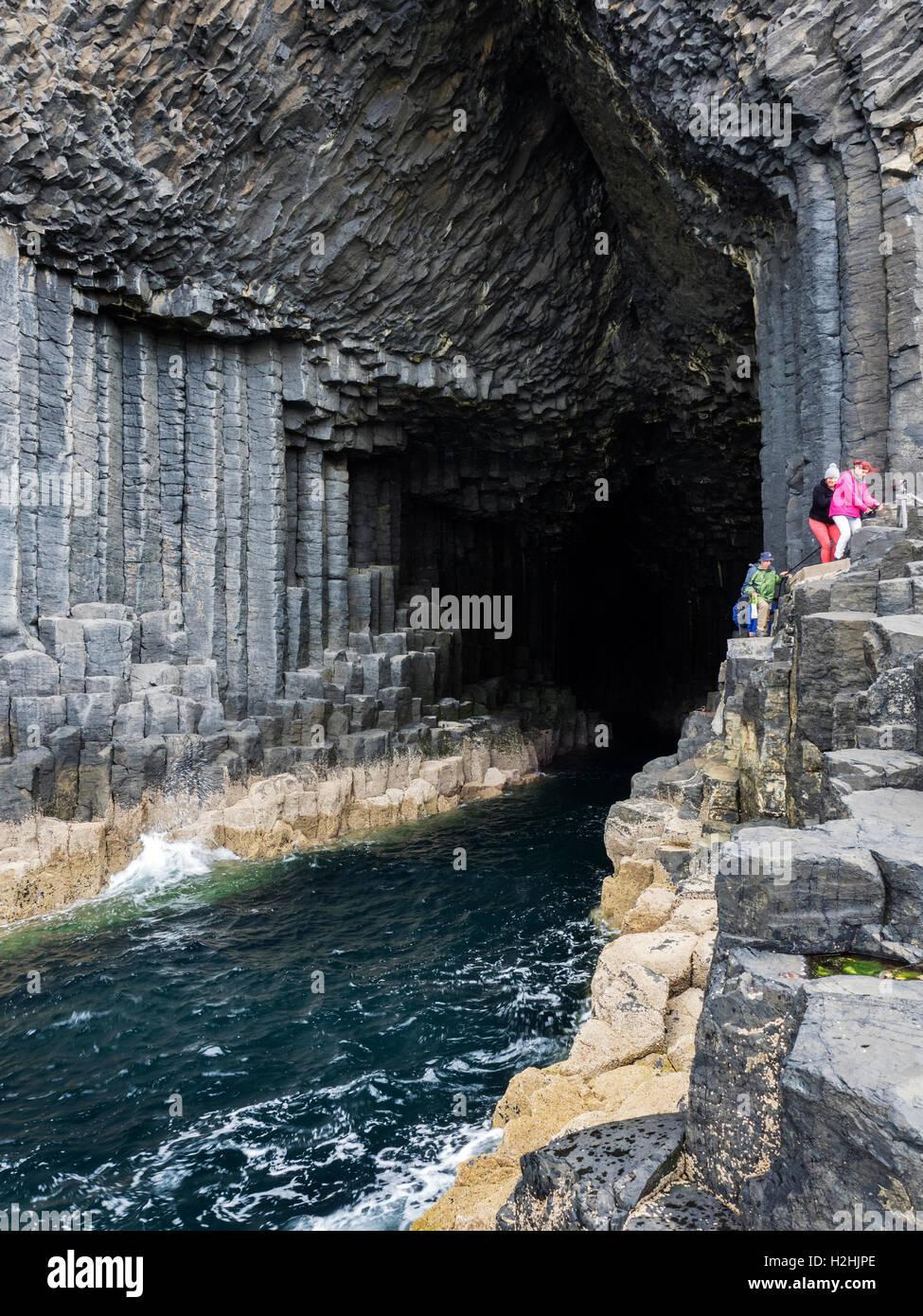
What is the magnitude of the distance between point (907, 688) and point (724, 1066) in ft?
12.1

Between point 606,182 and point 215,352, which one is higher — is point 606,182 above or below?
above

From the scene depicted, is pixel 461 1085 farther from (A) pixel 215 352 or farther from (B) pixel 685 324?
(B) pixel 685 324

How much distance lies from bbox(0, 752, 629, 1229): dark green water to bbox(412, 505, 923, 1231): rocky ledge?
1.45m

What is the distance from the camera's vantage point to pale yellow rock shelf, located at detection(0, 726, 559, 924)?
15.1 meters

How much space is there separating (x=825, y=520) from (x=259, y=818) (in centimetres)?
1189

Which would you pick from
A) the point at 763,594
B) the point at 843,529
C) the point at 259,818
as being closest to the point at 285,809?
the point at 259,818

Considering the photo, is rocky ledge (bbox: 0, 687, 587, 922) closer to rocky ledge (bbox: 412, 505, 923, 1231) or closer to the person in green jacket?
the person in green jacket

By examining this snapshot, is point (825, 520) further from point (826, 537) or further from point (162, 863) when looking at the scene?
point (162, 863)

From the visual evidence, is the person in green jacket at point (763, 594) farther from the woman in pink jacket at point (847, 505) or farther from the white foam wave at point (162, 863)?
the white foam wave at point (162, 863)

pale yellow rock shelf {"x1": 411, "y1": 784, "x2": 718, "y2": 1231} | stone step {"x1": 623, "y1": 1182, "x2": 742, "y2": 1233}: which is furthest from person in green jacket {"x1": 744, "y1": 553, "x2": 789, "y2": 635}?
stone step {"x1": 623, "y1": 1182, "x2": 742, "y2": 1233}
